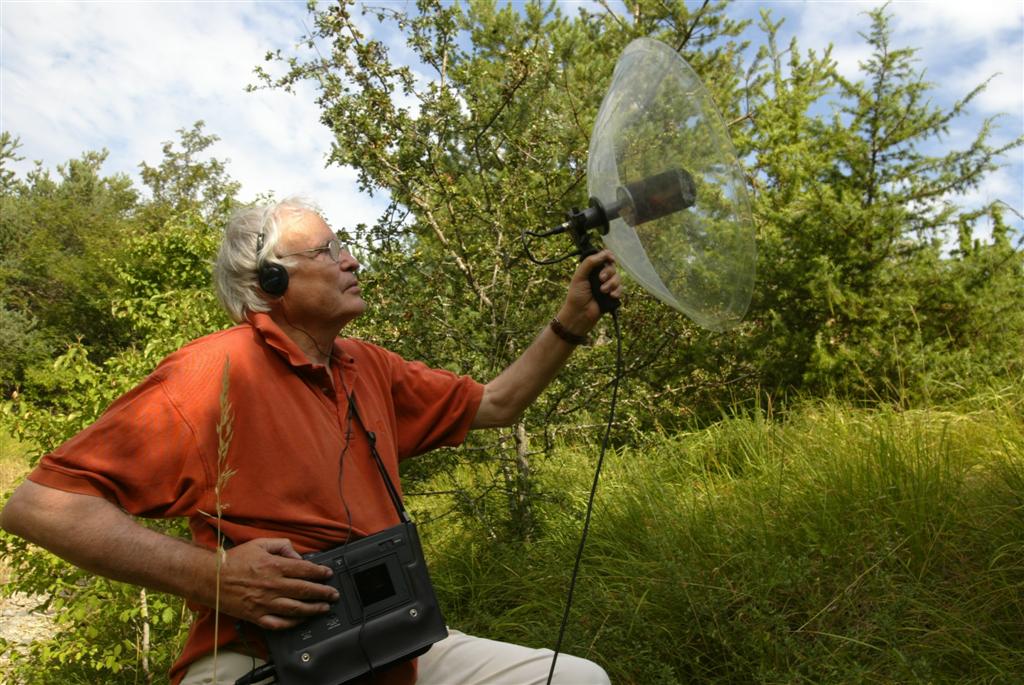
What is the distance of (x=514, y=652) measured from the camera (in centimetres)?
203

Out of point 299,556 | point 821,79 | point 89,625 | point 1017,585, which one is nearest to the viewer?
point 299,556

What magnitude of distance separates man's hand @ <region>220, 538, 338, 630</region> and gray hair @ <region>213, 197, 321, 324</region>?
759mm

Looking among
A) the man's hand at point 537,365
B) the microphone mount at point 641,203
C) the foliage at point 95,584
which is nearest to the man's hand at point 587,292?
the man's hand at point 537,365

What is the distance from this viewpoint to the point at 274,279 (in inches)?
86.1

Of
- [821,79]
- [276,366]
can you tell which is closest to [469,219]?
[276,366]

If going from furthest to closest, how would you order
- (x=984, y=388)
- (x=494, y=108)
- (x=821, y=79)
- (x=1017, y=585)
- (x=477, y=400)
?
(x=821, y=79) → (x=984, y=388) → (x=494, y=108) → (x=1017, y=585) → (x=477, y=400)

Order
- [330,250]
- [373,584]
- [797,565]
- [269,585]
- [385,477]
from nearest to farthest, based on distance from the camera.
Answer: [269,585], [373,584], [385,477], [330,250], [797,565]

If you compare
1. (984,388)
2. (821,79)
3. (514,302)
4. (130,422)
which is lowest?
(984,388)

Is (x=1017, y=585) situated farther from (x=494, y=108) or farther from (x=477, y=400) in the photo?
(x=494, y=108)

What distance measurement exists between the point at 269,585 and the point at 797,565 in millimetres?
1923

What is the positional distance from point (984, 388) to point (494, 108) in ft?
12.5

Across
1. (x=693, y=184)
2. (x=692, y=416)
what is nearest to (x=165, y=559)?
(x=693, y=184)

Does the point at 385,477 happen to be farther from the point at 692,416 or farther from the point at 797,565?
the point at 692,416

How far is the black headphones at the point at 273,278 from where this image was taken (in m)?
2.19
